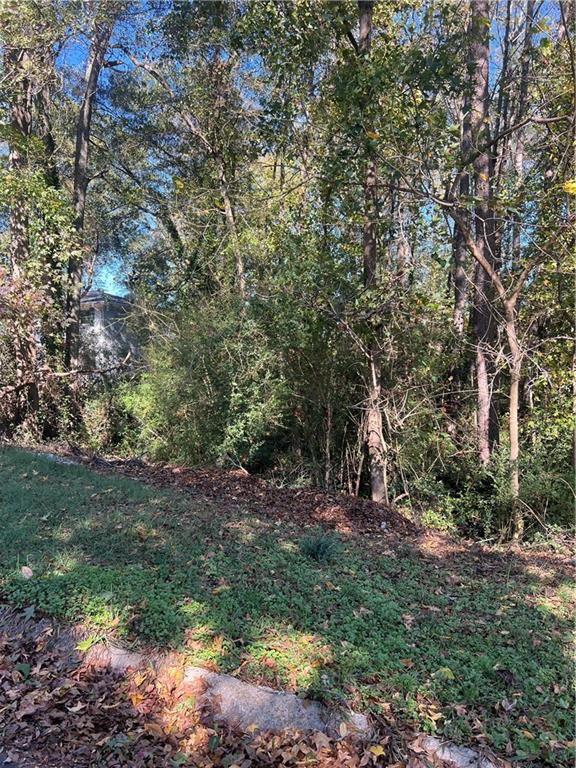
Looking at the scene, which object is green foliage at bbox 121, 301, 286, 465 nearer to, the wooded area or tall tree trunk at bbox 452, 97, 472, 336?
the wooded area

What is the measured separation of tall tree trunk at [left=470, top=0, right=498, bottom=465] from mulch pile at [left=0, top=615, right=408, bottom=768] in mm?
4810

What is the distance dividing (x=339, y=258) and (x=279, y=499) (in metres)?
3.28

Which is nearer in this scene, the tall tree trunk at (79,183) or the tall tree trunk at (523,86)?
the tall tree trunk at (523,86)

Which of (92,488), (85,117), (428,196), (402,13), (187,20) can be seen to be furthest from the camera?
(85,117)

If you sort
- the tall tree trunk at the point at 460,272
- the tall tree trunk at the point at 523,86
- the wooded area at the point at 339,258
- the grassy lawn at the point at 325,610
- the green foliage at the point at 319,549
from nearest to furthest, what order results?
the grassy lawn at the point at 325,610, the green foliage at the point at 319,549, the wooded area at the point at 339,258, the tall tree trunk at the point at 523,86, the tall tree trunk at the point at 460,272

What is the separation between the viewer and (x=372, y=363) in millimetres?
6520

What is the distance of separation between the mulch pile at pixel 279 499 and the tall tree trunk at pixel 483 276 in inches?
64.0

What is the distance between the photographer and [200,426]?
820 cm

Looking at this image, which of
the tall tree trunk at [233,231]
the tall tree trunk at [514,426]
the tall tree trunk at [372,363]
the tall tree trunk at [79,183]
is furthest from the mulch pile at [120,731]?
the tall tree trunk at [79,183]

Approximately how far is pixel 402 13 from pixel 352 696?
8.76 meters

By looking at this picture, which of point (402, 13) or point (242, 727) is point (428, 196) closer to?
point (402, 13)

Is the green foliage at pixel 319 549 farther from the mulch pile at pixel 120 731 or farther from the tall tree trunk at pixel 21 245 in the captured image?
the tall tree trunk at pixel 21 245

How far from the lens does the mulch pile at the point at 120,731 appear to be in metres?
2.13

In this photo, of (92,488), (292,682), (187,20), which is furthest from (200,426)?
(187,20)
